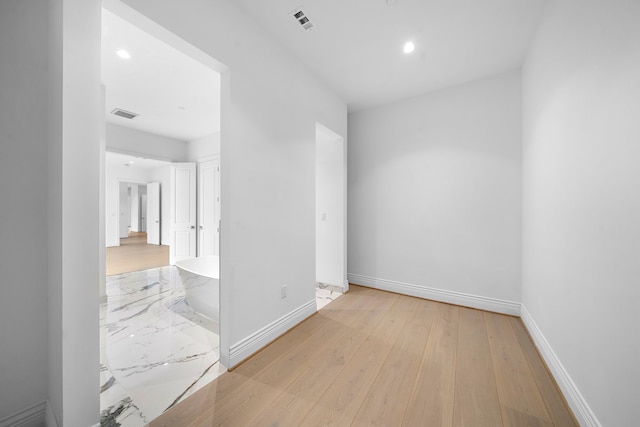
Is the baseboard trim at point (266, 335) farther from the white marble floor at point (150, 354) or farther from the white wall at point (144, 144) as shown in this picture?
the white wall at point (144, 144)

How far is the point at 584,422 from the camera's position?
48.7 inches

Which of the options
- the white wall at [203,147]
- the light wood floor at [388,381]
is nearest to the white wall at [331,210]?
the light wood floor at [388,381]

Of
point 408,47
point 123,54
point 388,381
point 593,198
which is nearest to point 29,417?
point 388,381

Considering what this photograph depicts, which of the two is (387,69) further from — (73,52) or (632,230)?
(73,52)

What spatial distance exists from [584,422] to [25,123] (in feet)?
11.1

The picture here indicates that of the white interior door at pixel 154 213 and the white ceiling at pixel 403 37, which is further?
the white interior door at pixel 154 213

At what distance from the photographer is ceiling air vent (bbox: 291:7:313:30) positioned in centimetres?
186

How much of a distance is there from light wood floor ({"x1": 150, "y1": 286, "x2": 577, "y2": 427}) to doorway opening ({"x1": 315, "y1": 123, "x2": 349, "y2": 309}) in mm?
1007

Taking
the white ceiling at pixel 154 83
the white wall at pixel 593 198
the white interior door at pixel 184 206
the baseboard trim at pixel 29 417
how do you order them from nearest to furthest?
the white wall at pixel 593 198 → the baseboard trim at pixel 29 417 → the white ceiling at pixel 154 83 → the white interior door at pixel 184 206

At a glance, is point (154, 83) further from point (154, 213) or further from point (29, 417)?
point (154, 213)

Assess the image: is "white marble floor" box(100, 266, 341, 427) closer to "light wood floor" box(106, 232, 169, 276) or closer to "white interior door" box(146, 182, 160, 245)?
"light wood floor" box(106, 232, 169, 276)

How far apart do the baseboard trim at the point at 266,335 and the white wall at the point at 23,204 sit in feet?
3.31

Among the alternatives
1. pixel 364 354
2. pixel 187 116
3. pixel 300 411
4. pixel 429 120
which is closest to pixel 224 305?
pixel 300 411

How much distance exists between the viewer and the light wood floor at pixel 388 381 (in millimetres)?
1331
